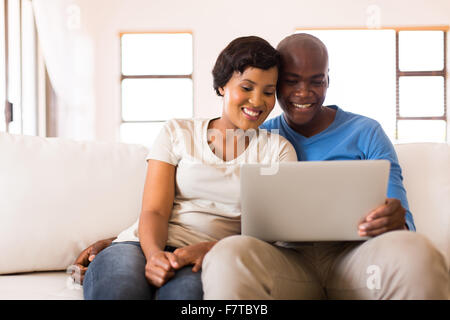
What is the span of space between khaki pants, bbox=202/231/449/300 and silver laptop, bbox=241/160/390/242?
6cm

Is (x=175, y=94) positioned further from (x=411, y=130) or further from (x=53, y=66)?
(x=411, y=130)

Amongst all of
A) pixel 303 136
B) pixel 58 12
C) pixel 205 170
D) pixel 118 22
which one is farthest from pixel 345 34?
pixel 205 170

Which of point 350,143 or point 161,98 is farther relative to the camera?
point 161,98

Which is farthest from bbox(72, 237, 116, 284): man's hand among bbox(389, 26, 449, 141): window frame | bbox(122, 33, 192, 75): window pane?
bbox(389, 26, 449, 141): window frame

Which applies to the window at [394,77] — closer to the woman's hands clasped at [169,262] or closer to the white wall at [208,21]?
the white wall at [208,21]

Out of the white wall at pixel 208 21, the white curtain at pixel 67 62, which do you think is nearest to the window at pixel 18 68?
the white curtain at pixel 67 62

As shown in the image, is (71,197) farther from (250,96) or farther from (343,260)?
(343,260)

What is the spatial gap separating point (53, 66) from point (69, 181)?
2.82 m

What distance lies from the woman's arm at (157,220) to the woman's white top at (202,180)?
25mm

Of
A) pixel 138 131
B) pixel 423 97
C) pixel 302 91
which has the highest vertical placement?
pixel 423 97

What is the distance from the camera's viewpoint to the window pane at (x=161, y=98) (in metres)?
5.20

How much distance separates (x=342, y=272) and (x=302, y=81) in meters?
0.62

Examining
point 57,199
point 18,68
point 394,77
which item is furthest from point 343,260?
point 394,77

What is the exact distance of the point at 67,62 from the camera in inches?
158
